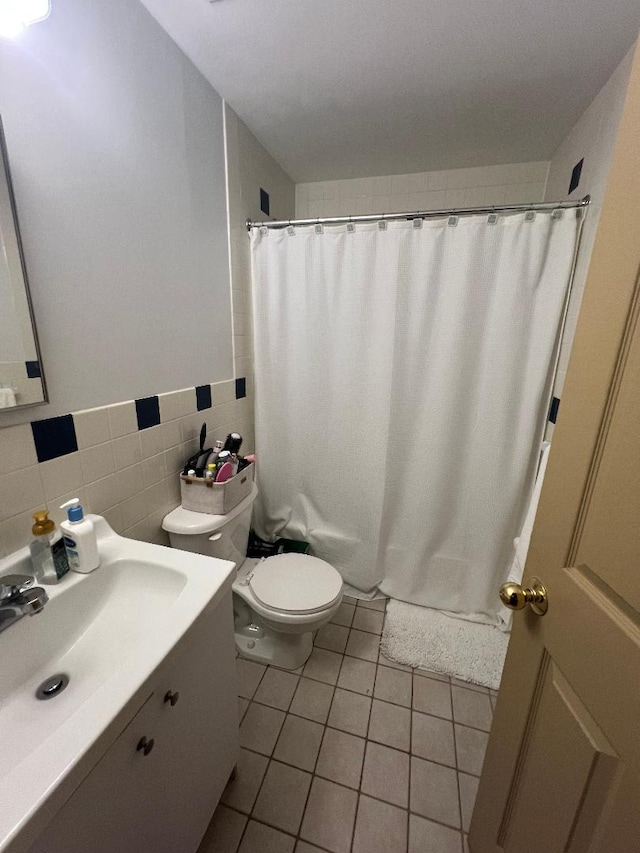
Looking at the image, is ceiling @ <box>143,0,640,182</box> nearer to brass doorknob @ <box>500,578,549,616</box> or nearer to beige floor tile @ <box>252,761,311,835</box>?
brass doorknob @ <box>500,578,549,616</box>

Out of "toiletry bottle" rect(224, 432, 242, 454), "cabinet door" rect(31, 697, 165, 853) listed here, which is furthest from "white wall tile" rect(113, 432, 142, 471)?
"cabinet door" rect(31, 697, 165, 853)

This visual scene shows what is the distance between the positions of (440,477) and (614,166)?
1240 millimetres

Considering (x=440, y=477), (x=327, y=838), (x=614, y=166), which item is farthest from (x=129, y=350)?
(x=327, y=838)

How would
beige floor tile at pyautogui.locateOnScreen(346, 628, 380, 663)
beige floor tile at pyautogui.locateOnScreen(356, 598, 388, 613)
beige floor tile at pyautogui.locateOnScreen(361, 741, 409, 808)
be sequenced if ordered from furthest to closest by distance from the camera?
beige floor tile at pyautogui.locateOnScreen(356, 598, 388, 613) < beige floor tile at pyautogui.locateOnScreen(346, 628, 380, 663) < beige floor tile at pyautogui.locateOnScreen(361, 741, 409, 808)

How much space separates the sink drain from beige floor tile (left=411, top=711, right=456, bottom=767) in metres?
1.11

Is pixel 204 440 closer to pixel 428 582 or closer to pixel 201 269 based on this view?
pixel 201 269

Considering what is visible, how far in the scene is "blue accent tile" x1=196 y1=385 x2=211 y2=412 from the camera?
4.31ft

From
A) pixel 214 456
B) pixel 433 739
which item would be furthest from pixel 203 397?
pixel 433 739

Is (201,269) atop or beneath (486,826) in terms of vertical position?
atop

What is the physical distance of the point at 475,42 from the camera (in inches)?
40.6

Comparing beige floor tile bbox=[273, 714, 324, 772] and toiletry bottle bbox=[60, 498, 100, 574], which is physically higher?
toiletry bottle bbox=[60, 498, 100, 574]

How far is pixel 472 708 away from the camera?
1.28 metres

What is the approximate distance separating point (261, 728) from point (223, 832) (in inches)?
10.5

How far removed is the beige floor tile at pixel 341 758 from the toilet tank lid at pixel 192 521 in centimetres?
82
